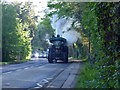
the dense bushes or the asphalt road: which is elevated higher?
the dense bushes

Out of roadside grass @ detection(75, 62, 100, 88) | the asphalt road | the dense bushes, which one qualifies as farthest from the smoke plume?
the dense bushes

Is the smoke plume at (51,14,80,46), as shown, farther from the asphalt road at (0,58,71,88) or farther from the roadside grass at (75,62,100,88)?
the roadside grass at (75,62,100,88)

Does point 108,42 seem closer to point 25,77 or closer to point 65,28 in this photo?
point 25,77

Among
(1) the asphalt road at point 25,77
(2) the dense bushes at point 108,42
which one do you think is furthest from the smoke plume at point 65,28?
(2) the dense bushes at point 108,42

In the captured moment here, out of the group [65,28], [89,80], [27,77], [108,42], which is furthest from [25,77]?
[65,28]

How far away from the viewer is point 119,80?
7.90 metres

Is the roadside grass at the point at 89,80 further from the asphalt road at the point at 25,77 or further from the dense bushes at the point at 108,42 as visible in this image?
the asphalt road at the point at 25,77

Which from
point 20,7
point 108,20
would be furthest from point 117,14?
point 20,7

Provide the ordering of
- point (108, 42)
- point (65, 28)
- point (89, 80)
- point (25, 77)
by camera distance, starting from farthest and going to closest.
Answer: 1. point (65, 28)
2. point (25, 77)
3. point (89, 80)
4. point (108, 42)

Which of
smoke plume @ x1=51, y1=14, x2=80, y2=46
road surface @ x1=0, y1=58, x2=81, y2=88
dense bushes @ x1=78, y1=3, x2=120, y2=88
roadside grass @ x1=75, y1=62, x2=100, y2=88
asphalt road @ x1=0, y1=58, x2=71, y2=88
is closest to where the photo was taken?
dense bushes @ x1=78, y1=3, x2=120, y2=88

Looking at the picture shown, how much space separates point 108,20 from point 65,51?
2795 centimetres

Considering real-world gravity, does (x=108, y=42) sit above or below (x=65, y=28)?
below

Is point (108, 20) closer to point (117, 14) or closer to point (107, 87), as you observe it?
point (117, 14)

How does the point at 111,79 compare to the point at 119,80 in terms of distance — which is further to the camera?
the point at 111,79
